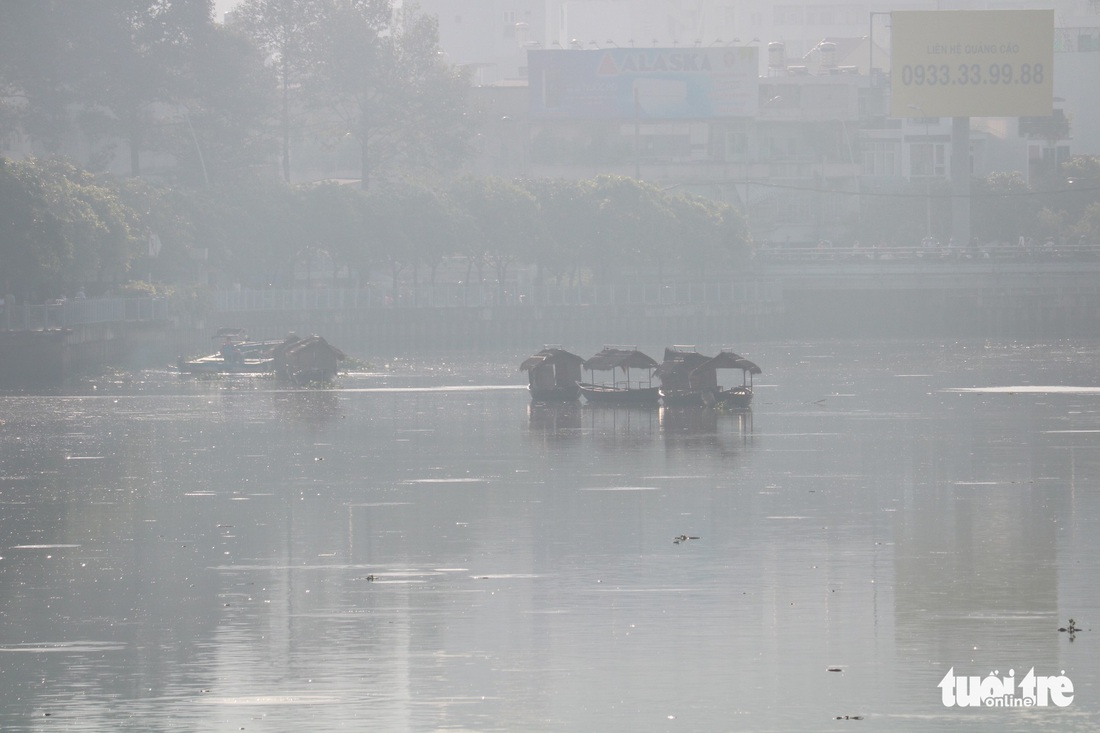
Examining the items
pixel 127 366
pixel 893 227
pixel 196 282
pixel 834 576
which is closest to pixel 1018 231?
pixel 893 227

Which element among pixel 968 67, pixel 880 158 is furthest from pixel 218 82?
pixel 880 158

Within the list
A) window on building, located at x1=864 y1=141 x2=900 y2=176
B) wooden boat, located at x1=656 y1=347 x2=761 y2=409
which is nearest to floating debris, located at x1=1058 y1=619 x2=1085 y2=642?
wooden boat, located at x1=656 y1=347 x2=761 y2=409

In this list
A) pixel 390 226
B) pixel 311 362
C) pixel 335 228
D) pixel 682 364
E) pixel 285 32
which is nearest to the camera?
pixel 682 364

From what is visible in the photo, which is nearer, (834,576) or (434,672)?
(434,672)

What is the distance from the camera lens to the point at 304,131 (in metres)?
168

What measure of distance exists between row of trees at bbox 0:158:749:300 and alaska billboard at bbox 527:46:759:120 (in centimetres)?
2093

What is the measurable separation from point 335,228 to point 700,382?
56307 mm

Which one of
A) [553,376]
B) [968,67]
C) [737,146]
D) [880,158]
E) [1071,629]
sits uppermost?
[968,67]

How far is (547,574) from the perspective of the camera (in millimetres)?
36312

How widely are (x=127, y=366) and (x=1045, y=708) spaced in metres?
81.2

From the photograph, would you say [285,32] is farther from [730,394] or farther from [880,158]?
[730,394]

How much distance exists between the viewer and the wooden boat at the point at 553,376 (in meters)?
81.9

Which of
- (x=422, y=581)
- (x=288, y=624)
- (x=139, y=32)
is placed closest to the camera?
(x=288, y=624)

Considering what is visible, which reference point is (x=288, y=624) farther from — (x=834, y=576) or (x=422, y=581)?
(x=834, y=576)
